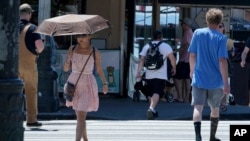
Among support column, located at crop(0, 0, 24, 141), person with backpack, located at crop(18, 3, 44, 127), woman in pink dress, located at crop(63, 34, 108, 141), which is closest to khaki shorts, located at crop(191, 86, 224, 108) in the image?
woman in pink dress, located at crop(63, 34, 108, 141)

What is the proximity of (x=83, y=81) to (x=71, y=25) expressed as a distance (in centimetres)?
→ 100

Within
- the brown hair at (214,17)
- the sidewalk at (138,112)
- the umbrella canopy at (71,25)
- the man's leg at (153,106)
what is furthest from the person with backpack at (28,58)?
the brown hair at (214,17)

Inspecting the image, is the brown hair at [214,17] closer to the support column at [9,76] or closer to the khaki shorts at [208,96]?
the khaki shorts at [208,96]

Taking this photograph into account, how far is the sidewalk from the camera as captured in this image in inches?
660

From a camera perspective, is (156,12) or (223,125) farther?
(156,12)

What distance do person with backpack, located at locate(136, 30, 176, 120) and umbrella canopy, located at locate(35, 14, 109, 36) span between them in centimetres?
409

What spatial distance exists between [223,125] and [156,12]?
340 inches

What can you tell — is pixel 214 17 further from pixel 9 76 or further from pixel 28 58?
pixel 9 76

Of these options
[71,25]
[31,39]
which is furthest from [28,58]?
[71,25]

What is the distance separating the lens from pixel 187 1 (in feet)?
74.6

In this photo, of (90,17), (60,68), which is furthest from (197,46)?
(60,68)

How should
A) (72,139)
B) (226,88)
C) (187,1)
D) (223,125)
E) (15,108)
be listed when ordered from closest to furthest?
(15,108), (226,88), (72,139), (223,125), (187,1)

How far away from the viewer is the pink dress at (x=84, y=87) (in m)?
10.8

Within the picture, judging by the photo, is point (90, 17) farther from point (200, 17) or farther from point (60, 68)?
point (200, 17)
